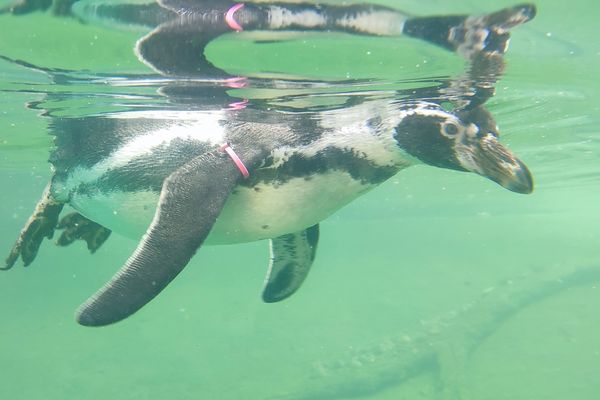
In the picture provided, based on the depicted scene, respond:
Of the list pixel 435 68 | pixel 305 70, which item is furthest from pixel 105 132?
pixel 435 68

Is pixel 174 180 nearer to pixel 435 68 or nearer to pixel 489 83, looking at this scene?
pixel 435 68

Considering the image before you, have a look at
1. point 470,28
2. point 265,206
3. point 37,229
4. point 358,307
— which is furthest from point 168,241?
point 358,307

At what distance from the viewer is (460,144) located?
4.30m

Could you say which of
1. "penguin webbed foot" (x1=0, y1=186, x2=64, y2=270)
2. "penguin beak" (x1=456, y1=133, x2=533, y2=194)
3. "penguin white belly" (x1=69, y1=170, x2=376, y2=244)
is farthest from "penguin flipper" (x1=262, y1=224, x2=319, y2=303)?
Result: "penguin webbed foot" (x1=0, y1=186, x2=64, y2=270)

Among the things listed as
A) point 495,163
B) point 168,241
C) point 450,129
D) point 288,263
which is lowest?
point 288,263

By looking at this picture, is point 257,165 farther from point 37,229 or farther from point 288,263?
point 37,229

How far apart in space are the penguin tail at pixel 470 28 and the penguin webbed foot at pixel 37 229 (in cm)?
396

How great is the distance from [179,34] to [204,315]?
17.3 metres

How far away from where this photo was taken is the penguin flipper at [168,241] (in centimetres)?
326

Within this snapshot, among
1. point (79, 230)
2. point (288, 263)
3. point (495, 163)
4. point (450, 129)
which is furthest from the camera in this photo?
point (79, 230)

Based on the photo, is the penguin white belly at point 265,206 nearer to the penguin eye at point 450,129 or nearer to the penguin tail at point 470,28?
the penguin eye at point 450,129

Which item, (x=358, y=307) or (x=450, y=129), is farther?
(x=358, y=307)

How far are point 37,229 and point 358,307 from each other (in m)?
16.9

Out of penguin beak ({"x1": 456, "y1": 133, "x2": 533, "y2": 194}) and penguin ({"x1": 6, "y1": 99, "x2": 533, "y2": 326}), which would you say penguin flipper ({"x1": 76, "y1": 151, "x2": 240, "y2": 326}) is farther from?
penguin beak ({"x1": 456, "y1": 133, "x2": 533, "y2": 194})
